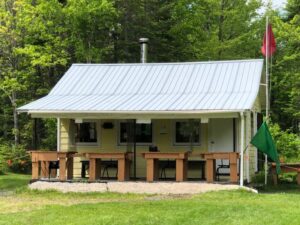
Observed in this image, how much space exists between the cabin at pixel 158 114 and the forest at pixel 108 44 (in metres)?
6.29

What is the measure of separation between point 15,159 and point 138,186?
11845mm

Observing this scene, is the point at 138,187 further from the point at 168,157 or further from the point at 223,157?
the point at 223,157

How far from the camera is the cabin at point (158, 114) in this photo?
1552 cm

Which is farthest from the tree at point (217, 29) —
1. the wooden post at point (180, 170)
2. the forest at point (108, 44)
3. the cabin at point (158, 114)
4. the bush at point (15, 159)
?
the wooden post at point (180, 170)

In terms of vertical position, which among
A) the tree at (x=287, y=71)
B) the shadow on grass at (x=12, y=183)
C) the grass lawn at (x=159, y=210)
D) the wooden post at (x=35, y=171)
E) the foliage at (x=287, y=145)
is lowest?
the shadow on grass at (x=12, y=183)

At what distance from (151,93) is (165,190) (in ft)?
12.2

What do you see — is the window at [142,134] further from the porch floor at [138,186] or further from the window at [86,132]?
the porch floor at [138,186]

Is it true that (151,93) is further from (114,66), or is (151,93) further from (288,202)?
(288,202)

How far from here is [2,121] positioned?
30578 mm

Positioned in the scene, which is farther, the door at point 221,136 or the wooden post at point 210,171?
the door at point 221,136

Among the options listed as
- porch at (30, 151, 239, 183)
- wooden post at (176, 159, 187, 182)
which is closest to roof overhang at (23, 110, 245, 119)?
porch at (30, 151, 239, 183)

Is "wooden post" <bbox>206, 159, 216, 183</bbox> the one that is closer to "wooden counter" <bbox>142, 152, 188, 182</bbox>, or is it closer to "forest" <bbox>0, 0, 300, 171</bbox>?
"wooden counter" <bbox>142, 152, 188, 182</bbox>

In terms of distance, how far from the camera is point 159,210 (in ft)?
36.0

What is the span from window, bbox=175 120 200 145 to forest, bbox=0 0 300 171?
24.9 ft
